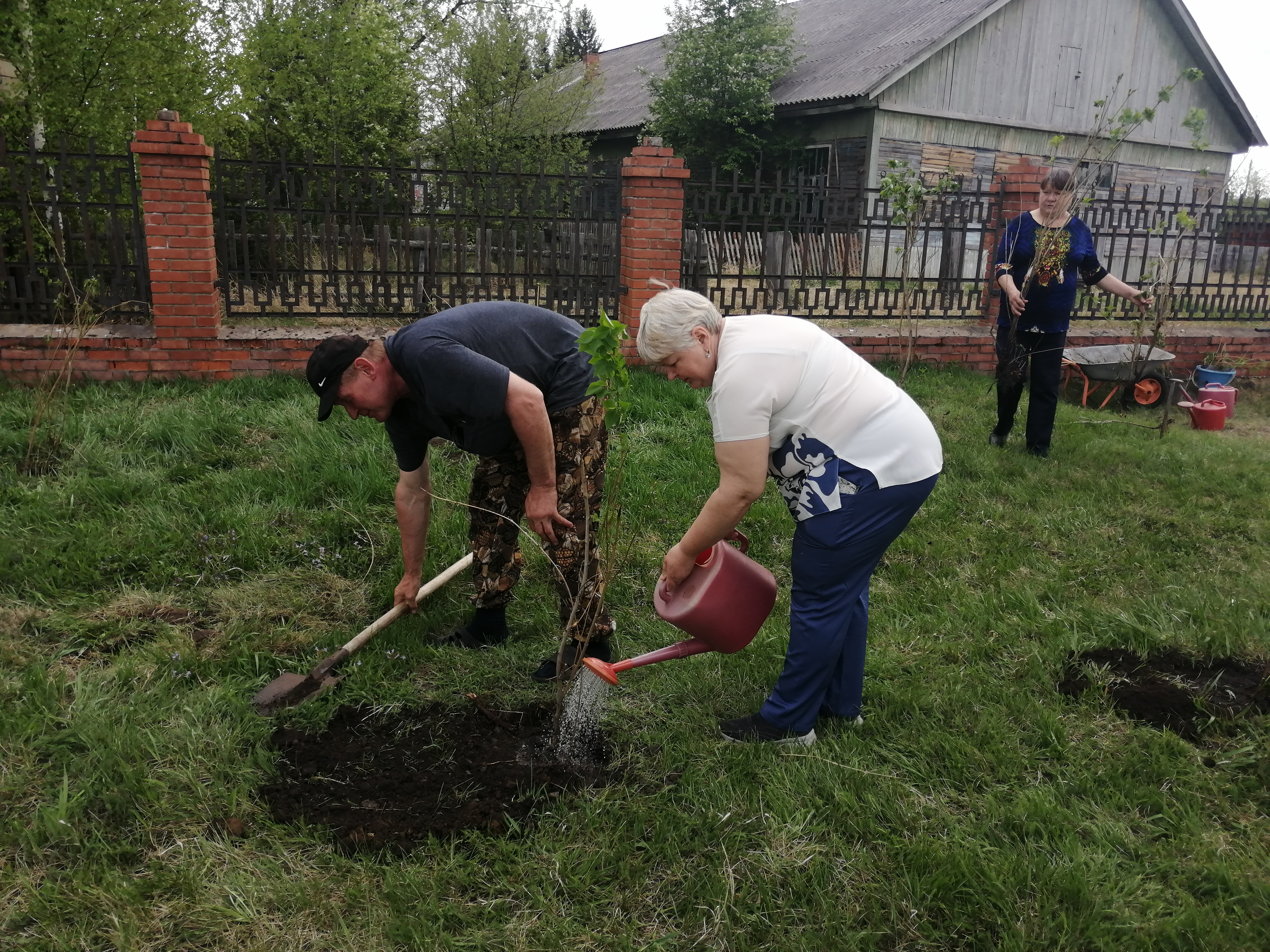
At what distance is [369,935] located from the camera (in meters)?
2.21

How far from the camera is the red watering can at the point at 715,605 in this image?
275cm

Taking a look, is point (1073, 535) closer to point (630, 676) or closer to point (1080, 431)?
point (1080, 431)

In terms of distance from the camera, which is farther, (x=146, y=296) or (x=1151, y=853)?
(x=146, y=296)

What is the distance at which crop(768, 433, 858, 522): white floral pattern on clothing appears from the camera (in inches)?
100

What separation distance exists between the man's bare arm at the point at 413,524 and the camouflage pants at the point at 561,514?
0.17 meters

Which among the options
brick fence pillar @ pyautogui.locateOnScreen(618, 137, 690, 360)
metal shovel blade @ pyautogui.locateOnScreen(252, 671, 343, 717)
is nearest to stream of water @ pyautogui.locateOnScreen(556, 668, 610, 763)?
metal shovel blade @ pyautogui.locateOnScreen(252, 671, 343, 717)

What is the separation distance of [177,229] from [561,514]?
485cm

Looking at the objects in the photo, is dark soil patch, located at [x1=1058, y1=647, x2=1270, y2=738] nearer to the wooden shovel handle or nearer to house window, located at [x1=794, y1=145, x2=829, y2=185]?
the wooden shovel handle

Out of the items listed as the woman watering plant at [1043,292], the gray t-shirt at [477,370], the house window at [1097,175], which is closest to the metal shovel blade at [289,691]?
the gray t-shirt at [477,370]

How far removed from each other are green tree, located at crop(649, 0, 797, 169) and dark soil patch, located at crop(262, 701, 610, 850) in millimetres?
15063

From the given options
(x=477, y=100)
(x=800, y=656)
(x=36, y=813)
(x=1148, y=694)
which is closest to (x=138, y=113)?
(x=36, y=813)

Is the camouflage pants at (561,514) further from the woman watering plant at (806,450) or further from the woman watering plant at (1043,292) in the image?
the woman watering plant at (1043,292)

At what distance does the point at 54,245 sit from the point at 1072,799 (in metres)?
6.94

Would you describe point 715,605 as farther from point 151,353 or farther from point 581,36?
point 581,36
